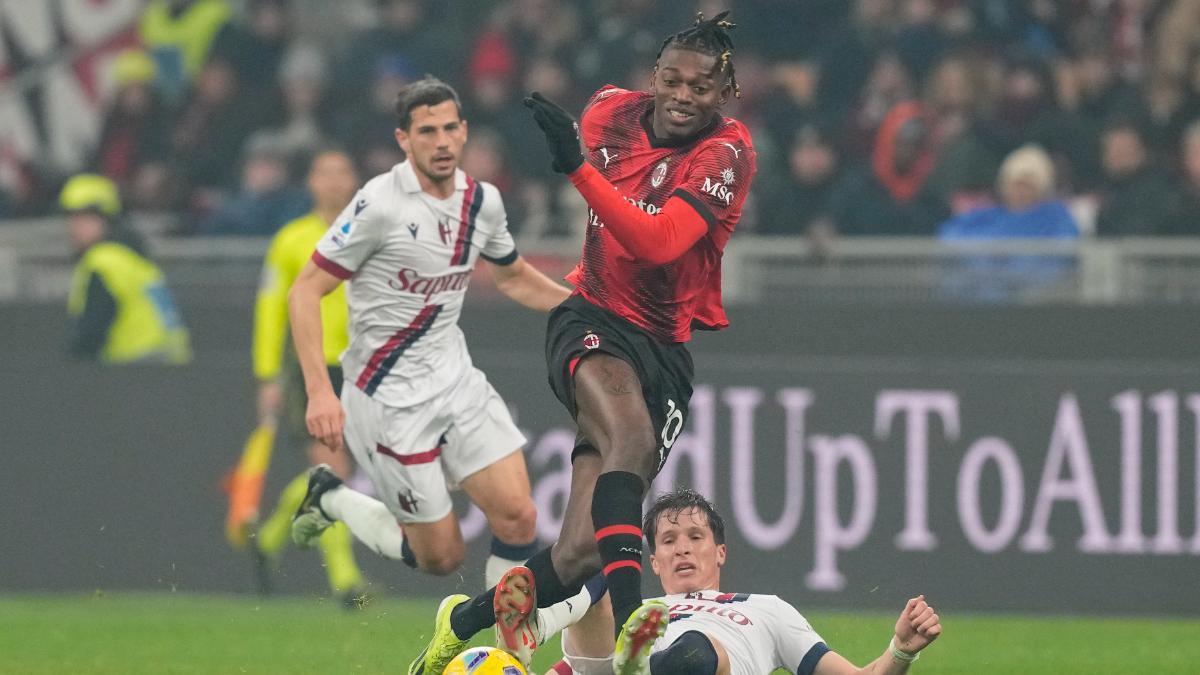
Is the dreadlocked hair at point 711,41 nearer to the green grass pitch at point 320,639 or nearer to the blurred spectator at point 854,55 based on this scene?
the green grass pitch at point 320,639

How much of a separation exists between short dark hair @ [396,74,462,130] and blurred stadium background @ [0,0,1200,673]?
2.17 meters

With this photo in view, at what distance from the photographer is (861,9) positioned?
15.4 metres

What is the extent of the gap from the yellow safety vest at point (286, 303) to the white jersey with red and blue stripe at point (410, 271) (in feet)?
6.03

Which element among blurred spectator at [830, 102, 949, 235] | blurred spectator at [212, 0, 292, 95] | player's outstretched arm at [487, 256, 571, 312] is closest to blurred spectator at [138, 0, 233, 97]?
blurred spectator at [212, 0, 292, 95]

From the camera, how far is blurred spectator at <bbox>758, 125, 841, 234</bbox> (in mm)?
14234

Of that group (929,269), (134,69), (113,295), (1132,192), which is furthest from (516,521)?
(134,69)

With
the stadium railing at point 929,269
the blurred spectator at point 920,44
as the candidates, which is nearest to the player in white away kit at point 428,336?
the stadium railing at point 929,269

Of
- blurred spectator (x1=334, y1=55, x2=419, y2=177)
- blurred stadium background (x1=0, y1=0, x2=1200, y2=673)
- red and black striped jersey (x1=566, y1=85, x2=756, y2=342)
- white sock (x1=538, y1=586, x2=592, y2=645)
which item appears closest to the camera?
red and black striped jersey (x1=566, y1=85, x2=756, y2=342)

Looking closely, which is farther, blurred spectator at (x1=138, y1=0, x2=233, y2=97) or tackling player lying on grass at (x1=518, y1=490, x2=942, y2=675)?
blurred spectator at (x1=138, y1=0, x2=233, y2=97)

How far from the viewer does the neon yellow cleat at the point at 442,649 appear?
7613mm

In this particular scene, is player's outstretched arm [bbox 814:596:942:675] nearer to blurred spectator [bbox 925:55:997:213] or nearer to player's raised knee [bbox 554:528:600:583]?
player's raised knee [bbox 554:528:600:583]

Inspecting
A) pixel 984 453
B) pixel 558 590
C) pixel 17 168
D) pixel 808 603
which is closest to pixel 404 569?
pixel 808 603

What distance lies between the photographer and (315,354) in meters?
8.41

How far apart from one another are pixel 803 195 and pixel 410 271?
572 cm
